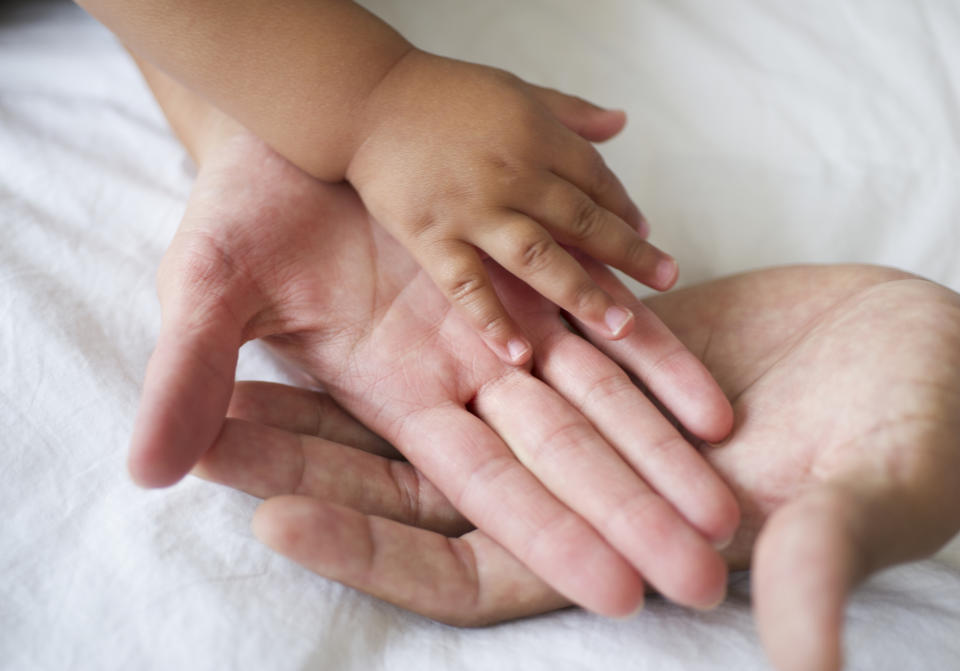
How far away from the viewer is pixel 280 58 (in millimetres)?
928

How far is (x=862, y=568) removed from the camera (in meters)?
0.53

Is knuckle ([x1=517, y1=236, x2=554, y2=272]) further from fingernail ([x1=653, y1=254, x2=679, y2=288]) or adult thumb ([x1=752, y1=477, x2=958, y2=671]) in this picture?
adult thumb ([x1=752, y1=477, x2=958, y2=671])

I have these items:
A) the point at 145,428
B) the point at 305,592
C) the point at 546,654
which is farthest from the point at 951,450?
the point at 145,428

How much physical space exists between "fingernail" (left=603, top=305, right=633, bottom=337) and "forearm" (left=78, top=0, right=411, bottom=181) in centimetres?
38

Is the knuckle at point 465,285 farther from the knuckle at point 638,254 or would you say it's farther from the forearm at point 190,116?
the forearm at point 190,116

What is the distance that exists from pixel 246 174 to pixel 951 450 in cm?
83

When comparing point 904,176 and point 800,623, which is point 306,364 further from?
point 904,176

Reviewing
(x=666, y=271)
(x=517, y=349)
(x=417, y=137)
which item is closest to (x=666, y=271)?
(x=666, y=271)

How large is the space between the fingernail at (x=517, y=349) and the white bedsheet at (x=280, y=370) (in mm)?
276

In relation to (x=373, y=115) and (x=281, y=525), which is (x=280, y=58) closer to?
(x=373, y=115)

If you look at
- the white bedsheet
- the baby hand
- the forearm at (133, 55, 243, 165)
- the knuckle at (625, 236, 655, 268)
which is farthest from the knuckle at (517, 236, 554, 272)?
the forearm at (133, 55, 243, 165)

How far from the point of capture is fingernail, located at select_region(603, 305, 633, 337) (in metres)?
0.85

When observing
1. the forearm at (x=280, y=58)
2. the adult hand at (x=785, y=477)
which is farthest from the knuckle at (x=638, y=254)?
the forearm at (x=280, y=58)

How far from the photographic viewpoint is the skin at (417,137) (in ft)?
2.92
